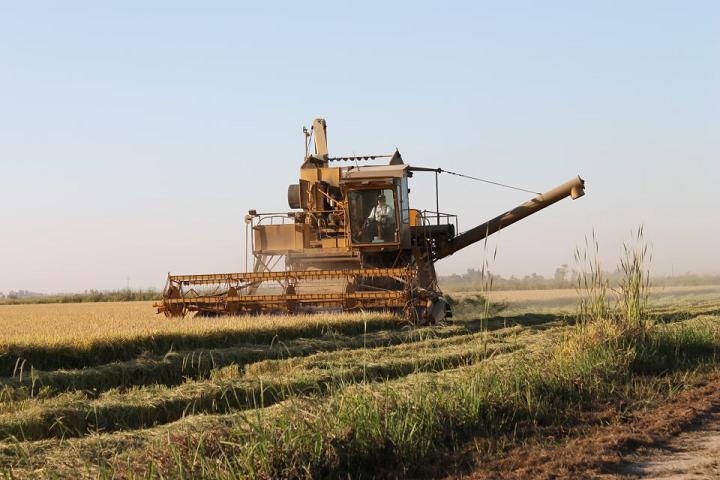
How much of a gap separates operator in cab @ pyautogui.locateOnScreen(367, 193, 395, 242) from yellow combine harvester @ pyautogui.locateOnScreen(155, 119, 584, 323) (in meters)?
0.02

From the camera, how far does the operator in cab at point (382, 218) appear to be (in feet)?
63.5

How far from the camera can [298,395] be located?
26.3 ft

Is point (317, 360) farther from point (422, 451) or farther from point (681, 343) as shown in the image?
point (422, 451)

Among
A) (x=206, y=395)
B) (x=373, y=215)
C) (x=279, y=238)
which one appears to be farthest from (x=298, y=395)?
(x=279, y=238)

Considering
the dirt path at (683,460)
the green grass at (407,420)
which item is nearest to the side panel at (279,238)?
the green grass at (407,420)

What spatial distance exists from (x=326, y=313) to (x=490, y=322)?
4.07 m

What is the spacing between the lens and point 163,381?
11.1 metres

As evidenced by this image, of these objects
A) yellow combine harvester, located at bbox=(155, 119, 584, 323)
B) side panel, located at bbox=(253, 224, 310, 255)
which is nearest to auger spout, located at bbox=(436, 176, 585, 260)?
yellow combine harvester, located at bbox=(155, 119, 584, 323)

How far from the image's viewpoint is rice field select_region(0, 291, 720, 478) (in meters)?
5.50

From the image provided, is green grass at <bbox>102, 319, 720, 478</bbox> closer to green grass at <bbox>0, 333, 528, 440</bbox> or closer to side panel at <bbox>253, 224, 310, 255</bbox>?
green grass at <bbox>0, 333, 528, 440</bbox>

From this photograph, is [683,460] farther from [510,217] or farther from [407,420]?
[510,217]

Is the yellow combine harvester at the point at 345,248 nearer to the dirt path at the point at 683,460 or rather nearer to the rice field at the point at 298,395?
the rice field at the point at 298,395

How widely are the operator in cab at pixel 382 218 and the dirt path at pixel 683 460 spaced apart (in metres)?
12.7

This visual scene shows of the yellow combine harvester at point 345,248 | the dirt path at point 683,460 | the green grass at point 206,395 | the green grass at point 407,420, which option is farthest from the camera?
the yellow combine harvester at point 345,248
